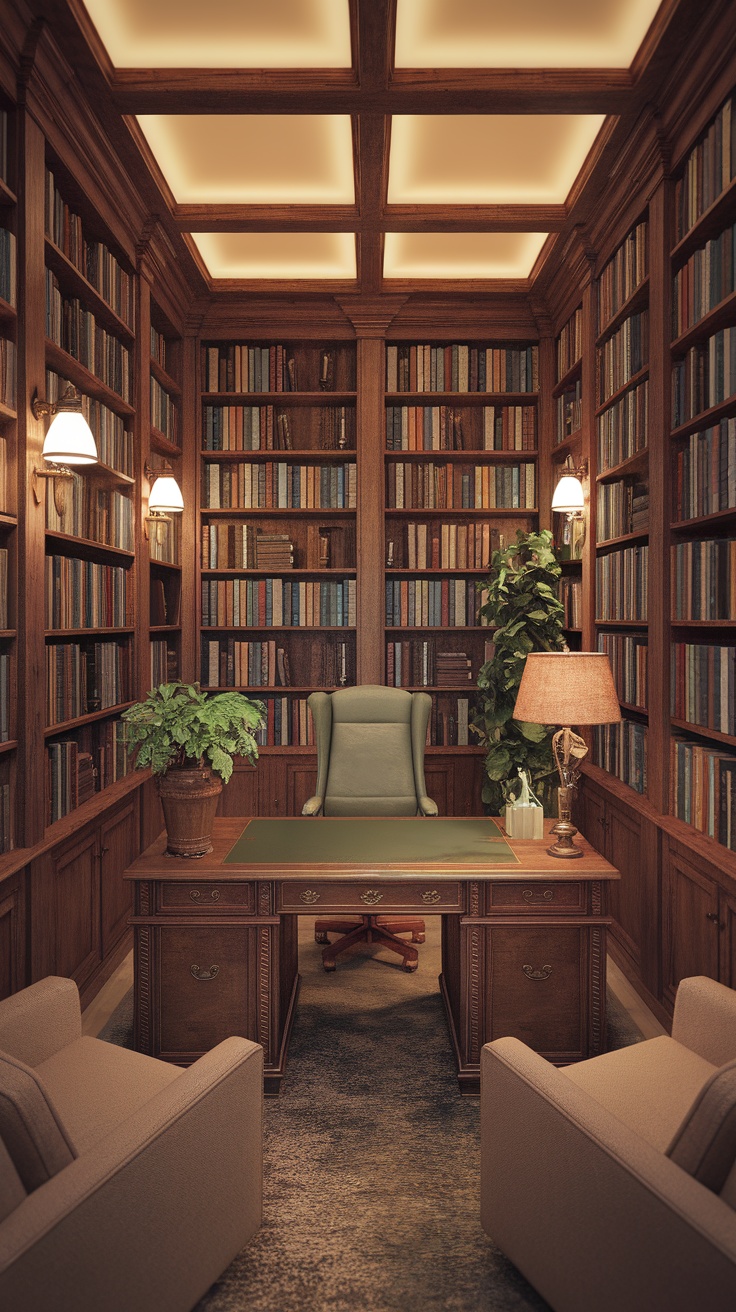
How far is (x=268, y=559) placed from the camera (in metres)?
4.75

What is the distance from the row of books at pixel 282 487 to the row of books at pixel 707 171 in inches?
89.7

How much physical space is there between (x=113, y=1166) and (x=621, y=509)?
3.03m

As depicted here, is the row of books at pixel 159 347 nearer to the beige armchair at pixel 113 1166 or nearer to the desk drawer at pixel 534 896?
the desk drawer at pixel 534 896

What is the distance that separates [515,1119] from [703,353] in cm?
229

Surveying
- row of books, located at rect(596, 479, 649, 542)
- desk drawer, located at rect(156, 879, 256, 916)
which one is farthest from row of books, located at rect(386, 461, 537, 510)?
desk drawer, located at rect(156, 879, 256, 916)

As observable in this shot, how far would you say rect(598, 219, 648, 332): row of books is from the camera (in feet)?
10.4

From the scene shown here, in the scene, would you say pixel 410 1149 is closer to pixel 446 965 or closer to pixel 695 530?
pixel 446 965

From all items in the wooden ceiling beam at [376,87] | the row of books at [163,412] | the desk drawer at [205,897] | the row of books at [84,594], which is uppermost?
the wooden ceiling beam at [376,87]

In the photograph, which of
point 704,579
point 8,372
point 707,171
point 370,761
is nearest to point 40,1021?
point 8,372

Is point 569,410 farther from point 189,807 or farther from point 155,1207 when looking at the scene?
point 155,1207

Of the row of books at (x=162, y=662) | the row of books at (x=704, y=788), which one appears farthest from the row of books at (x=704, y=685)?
the row of books at (x=162, y=662)

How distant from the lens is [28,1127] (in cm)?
125

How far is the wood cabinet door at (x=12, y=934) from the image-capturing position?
2373 millimetres

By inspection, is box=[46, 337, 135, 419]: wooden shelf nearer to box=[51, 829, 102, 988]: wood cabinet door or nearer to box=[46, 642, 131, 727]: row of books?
box=[46, 642, 131, 727]: row of books
